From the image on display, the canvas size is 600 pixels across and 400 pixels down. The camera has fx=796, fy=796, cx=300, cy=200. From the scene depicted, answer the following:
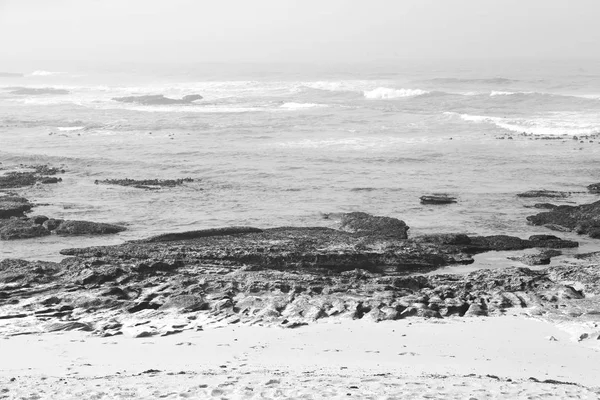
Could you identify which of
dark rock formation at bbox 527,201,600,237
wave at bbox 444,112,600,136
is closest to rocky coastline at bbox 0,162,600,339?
dark rock formation at bbox 527,201,600,237

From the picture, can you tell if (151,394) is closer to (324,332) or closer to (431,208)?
(324,332)

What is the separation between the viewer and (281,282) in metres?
16.2

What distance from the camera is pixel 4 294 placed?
15469 millimetres

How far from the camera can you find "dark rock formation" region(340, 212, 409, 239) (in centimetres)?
2092

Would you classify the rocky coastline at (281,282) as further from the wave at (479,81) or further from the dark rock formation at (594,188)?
the wave at (479,81)

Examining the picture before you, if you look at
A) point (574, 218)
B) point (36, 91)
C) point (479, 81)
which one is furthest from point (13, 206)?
point (479, 81)

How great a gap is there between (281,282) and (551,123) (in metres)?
32.5

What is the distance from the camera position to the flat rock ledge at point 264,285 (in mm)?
14438

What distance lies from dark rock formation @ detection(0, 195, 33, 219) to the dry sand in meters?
11.0

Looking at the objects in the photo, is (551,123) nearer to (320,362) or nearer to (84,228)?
(84,228)

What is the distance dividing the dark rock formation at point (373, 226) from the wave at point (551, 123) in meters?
21.4

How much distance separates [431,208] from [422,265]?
6680 mm

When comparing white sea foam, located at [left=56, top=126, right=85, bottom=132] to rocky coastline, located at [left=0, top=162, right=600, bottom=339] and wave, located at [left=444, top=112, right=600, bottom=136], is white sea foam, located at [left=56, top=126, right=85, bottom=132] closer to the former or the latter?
wave, located at [left=444, top=112, right=600, bottom=136]

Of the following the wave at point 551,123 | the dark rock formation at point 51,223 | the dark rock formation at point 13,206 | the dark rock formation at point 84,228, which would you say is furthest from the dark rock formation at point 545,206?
the wave at point 551,123
